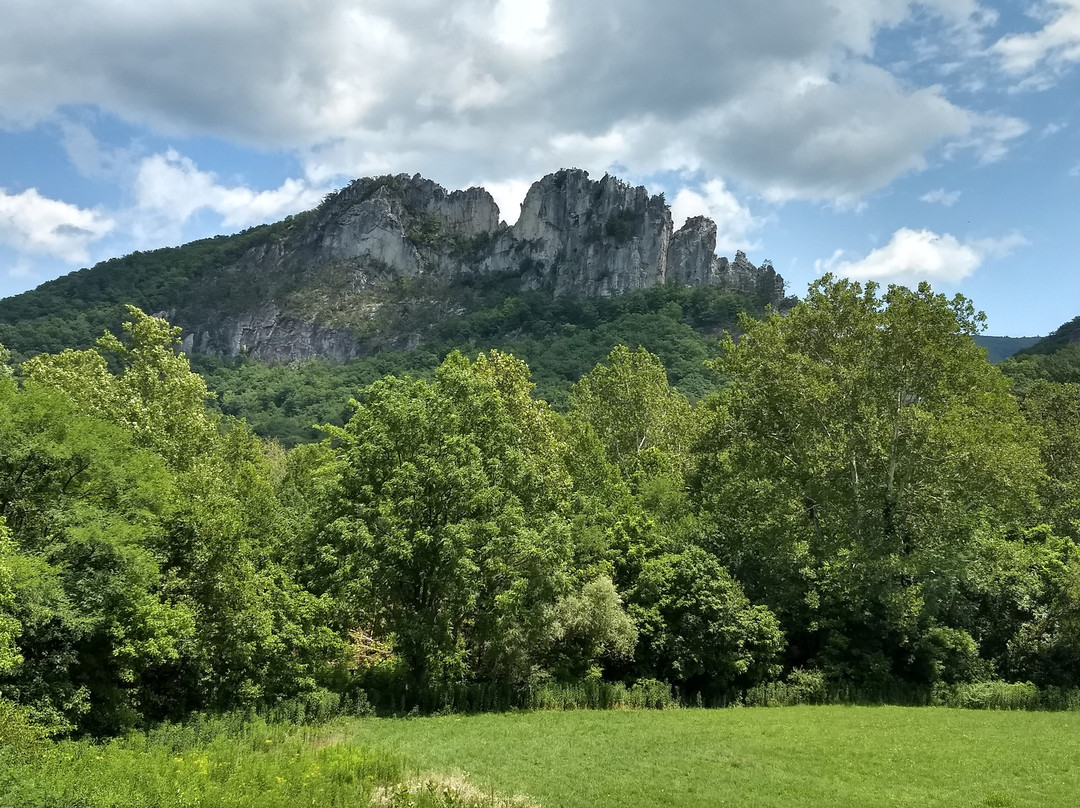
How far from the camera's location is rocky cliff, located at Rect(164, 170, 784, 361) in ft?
517

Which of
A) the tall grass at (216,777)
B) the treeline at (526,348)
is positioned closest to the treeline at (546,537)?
the tall grass at (216,777)

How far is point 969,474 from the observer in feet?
88.9

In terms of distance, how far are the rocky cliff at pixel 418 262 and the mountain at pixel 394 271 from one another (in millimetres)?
354

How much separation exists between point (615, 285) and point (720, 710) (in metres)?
139

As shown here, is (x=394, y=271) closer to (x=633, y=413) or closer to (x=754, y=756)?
(x=633, y=413)

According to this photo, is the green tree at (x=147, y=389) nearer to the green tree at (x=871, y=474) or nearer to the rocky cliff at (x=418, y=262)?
the green tree at (x=871, y=474)

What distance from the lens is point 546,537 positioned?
80.9 ft

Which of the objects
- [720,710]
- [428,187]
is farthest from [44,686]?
[428,187]

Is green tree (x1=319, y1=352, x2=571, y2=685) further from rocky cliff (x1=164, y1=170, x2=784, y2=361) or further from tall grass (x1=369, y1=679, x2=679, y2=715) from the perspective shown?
rocky cliff (x1=164, y1=170, x2=784, y2=361)

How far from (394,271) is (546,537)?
546 ft

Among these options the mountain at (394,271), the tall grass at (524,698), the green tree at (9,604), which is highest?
the mountain at (394,271)

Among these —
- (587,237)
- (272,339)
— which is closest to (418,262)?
(272,339)

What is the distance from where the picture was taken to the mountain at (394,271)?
154 m

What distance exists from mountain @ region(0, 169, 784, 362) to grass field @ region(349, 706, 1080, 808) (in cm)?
11943
